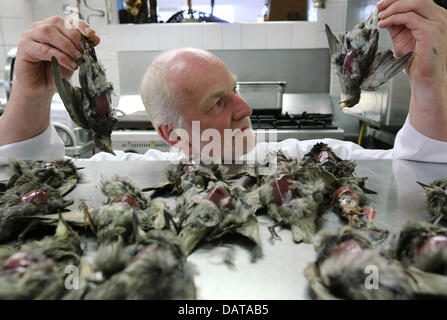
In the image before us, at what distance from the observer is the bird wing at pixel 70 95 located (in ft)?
2.47

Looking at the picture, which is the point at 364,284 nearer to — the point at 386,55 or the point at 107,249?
the point at 107,249

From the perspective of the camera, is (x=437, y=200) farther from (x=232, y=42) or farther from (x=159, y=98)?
(x=232, y=42)

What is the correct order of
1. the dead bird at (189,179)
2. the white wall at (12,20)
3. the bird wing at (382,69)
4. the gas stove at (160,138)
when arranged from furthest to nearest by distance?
the white wall at (12,20)
the gas stove at (160,138)
the bird wing at (382,69)
the dead bird at (189,179)

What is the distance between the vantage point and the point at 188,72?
103 cm

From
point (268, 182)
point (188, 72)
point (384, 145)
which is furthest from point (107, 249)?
point (384, 145)

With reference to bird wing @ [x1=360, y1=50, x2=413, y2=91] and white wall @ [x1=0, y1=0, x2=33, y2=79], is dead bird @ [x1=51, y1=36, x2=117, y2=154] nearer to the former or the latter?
bird wing @ [x1=360, y1=50, x2=413, y2=91]

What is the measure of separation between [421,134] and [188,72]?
0.88 meters

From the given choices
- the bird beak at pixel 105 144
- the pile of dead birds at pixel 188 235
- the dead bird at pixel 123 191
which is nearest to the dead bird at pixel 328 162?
the pile of dead birds at pixel 188 235

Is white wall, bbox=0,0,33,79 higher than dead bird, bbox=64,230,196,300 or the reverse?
higher

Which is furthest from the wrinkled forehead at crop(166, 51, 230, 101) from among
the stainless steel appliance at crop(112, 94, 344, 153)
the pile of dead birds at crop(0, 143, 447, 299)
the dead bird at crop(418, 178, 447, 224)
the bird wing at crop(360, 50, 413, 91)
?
the stainless steel appliance at crop(112, 94, 344, 153)

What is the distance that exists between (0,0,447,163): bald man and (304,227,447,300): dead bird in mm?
752

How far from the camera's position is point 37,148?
4.16ft

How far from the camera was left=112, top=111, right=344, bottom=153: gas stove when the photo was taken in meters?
2.16

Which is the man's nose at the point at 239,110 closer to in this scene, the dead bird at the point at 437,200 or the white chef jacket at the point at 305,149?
the white chef jacket at the point at 305,149
